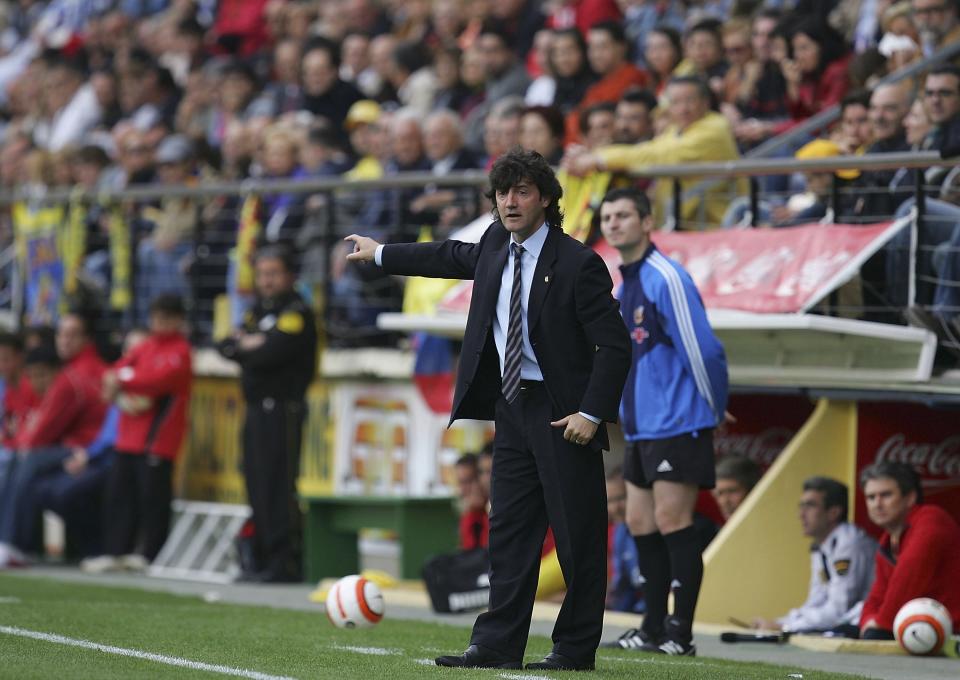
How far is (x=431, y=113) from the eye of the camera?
15.2 metres

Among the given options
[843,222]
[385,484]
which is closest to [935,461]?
[843,222]

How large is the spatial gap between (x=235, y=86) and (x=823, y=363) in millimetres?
9459

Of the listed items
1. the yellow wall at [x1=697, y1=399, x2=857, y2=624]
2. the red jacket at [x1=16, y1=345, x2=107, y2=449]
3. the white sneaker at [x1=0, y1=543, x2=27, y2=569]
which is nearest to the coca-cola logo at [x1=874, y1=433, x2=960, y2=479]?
the yellow wall at [x1=697, y1=399, x2=857, y2=624]

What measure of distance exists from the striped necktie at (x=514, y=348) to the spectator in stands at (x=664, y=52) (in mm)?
6861

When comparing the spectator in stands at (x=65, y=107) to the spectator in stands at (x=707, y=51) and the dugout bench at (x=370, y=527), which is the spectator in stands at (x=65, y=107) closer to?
the dugout bench at (x=370, y=527)

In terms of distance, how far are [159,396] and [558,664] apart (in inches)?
318

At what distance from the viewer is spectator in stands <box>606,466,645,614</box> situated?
38.1 ft

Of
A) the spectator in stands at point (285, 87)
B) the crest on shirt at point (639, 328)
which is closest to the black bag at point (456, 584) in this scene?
the crest on shirt at point (639, 328)

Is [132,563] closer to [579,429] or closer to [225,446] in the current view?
[225,446]

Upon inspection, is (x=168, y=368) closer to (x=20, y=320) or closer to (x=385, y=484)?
(x=385, y=484)

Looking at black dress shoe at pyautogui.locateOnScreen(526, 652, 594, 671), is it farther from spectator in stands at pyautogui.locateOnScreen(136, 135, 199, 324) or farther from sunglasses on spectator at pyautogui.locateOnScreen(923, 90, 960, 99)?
spectator in stands at pyautogui.locateOnScreen(136, 135, 199, 324)

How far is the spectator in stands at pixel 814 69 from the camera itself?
13.3 metres

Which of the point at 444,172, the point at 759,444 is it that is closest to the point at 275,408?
the point at 444,172

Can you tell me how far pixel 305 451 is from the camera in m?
15.2
